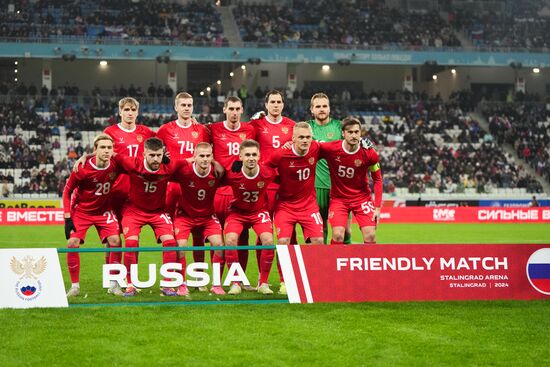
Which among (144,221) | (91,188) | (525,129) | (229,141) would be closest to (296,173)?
(229,141)

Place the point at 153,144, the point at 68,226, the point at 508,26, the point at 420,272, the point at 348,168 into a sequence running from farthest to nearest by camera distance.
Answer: the point at 508,26
the point at 348,168
the point at 68,226
the point at 153,144
the point at 420,272

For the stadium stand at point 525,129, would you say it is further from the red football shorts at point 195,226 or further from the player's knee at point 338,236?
the red football shorts at point 195,226

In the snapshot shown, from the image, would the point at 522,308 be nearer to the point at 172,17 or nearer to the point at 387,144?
the point at 387,144

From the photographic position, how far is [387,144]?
134 feet

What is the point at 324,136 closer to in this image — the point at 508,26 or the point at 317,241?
the point at 317,241

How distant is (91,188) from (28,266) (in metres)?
1.70

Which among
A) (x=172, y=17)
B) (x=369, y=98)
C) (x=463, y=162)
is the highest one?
(x=172, y=17)

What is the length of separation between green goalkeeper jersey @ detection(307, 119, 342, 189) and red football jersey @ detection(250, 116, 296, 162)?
15.3 inches

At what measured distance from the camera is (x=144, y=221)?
10398mm

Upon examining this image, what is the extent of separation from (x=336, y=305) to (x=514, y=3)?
146ft

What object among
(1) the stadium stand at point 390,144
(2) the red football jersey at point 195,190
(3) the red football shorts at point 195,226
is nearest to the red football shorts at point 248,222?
(3) the red football shorts at point 195,226

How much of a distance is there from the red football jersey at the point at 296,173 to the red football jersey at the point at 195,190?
0.77 metres

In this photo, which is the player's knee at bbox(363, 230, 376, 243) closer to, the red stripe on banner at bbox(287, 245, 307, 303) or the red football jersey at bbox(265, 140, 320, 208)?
the red football jersey at bbox(265, 140, 320, 208)

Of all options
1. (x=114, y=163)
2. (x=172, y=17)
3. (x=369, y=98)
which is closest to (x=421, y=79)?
(x=369, y=98)
